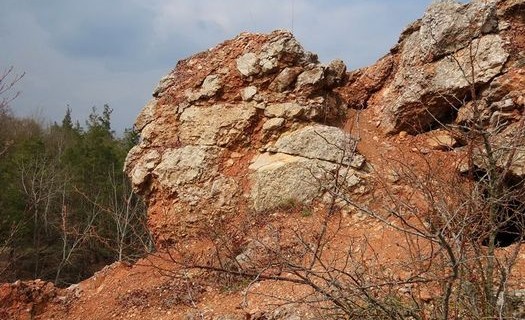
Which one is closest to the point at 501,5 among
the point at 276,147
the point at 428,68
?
the point at 428,68

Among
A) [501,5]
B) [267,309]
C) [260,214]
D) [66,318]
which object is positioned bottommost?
[66,318]

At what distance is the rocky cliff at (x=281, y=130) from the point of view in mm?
7391

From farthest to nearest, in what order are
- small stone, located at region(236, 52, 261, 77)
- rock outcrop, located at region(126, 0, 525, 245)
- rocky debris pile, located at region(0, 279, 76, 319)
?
small stone, located at region(236, 52, 261, 77), rock outcrop, located at region(126, 0, 525, 245), rocky debris pile, located at region(0, 279, 76, 319)

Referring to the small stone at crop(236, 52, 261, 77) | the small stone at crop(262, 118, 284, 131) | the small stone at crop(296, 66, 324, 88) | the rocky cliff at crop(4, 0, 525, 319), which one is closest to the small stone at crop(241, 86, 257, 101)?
the rocky cliff at crop(4, 0, 525, 319)

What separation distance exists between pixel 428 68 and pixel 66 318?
23.9 ft

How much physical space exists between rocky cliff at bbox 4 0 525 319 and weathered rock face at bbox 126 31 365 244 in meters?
0.02

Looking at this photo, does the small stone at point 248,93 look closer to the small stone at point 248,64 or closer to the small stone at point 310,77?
the small stone at point 248,64

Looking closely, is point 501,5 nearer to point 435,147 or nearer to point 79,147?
point 435,147

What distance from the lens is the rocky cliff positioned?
7391mm

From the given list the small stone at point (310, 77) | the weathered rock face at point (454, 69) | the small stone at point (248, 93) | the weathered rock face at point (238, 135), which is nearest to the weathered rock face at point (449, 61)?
the weathered rock face at point (454, 69)

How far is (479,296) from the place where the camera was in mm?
2883

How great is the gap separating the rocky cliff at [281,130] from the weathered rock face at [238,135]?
2 centimetres

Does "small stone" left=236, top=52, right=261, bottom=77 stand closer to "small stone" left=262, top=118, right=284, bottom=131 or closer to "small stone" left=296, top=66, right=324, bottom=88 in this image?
"small stone" left=296, top=66, right=324, bottom=88

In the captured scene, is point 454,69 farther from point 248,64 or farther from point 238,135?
point 238,135
